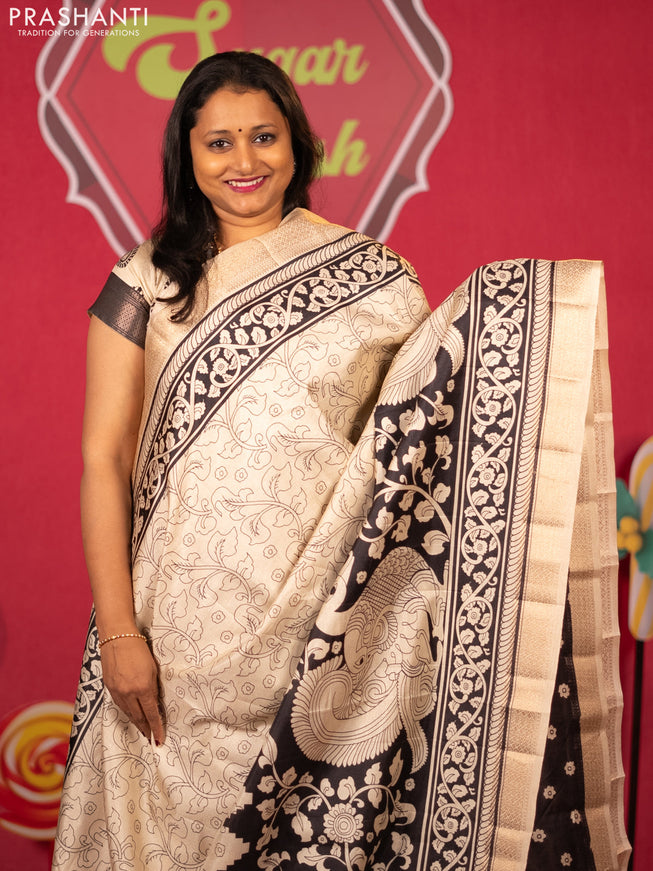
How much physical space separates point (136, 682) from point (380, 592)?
0.34 metres

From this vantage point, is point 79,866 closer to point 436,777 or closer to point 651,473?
point 436,777

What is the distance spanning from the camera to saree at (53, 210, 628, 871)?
47.4 inches

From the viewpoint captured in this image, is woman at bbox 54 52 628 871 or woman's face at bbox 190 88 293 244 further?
woman's face at bbox 190 88 293 244

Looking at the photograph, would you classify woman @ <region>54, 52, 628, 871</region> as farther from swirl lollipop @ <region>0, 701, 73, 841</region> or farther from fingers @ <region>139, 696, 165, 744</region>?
swirl lollipop @ <region>0, 701, 73, 841</region>

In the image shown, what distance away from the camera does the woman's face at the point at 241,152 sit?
136 cm

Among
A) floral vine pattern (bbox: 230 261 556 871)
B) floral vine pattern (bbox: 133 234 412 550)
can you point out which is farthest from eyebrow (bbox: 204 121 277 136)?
floral vine pattern (bbox: 230 261 556 871)

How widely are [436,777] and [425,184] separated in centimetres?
134

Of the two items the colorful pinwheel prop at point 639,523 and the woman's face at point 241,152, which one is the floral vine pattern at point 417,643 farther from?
the colorful pinwheel prop at point 639,523

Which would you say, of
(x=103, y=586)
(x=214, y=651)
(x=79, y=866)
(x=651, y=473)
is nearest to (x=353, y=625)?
(x=214, y=651)

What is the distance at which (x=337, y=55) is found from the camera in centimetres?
210

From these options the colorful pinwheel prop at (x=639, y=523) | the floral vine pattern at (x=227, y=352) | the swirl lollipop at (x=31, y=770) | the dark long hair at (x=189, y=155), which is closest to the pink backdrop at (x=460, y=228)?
the swirl lollipop at (x=31, y=770)

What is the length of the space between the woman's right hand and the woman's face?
0.63m

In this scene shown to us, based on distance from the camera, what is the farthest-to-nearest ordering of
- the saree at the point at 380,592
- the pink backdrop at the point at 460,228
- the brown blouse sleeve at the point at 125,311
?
the pink backdrop at the point at 460,228, the brown blouse sleeve at the point at 125,311, the saree at the point at 380,592

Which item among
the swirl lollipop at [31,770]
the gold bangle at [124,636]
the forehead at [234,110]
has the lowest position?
the swirl lollipop at [31,770]
